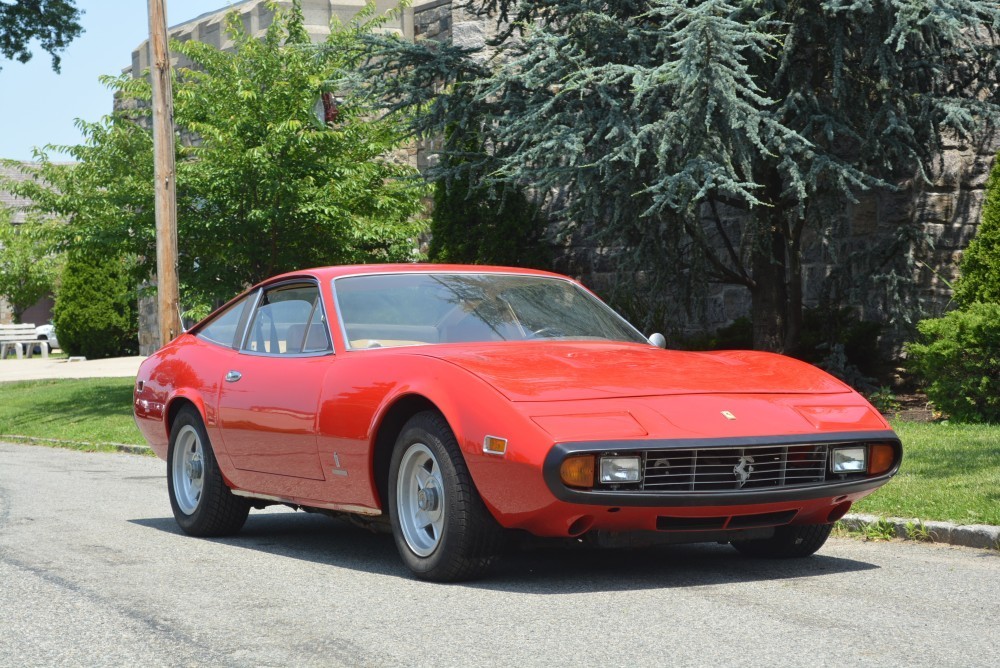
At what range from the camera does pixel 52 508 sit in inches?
369

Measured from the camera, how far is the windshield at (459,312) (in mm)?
6852

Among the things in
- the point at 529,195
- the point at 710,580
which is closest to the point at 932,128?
the point at 529,195

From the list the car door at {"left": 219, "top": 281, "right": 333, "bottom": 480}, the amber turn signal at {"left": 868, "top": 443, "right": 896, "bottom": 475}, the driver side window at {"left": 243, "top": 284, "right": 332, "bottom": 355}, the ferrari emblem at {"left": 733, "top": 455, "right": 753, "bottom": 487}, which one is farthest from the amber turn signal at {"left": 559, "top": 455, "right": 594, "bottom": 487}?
the driver side window at {"left": 243, "top": 284, "right": 332, "bottom": 355}

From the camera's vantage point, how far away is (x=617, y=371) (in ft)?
19.9

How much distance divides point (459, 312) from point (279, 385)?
3.37ft

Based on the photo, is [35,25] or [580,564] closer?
[580,564]

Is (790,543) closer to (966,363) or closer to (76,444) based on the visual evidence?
(966,363)

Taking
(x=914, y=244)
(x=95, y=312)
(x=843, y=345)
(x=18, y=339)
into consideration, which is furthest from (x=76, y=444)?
(x=18, y=339)

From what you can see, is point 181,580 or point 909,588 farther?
point 181,580

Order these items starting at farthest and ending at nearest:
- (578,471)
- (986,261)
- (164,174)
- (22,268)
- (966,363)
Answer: (22,268), (164,174), (986,261), (966,363), (578,471)

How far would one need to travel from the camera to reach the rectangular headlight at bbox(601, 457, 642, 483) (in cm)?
541

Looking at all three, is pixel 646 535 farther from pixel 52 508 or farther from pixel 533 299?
pixel 52 508

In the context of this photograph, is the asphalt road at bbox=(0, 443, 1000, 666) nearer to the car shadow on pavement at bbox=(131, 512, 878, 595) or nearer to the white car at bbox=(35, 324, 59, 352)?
the car shadow on pavement at bbox=(131, 512, 878, 595)

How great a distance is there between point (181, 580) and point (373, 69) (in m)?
10.2
